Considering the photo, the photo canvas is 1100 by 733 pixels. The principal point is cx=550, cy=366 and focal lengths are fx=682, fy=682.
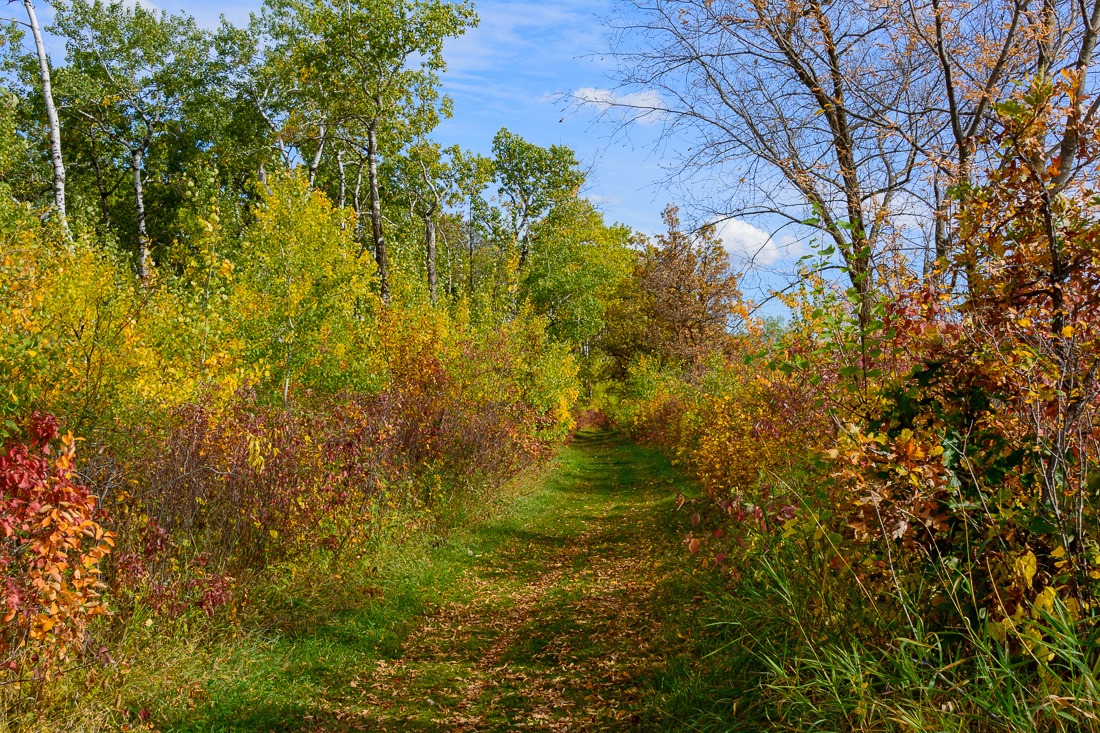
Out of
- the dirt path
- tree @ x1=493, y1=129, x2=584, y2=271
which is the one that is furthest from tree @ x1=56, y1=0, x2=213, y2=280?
the dirt path

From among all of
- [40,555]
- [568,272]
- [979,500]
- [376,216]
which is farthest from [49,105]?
[568,272]

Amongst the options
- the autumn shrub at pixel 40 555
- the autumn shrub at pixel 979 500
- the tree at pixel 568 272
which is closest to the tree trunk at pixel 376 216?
the autumn shrub at pixel 40 555

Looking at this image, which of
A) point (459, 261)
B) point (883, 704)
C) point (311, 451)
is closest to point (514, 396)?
point (311, 451)

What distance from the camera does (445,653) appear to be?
20.9 feet

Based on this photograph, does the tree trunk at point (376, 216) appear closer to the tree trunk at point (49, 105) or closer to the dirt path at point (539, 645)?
the tree trunk at point (49, 105)

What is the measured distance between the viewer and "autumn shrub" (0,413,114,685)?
3.63 meters

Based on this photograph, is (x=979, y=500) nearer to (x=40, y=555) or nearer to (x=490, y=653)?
(x=490, y=653)

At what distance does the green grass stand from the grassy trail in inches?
0.7

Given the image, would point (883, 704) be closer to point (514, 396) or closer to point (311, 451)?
point (311, 451)

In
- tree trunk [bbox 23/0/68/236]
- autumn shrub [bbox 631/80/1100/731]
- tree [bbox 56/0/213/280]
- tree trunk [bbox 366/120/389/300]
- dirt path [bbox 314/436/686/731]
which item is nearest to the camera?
autumn shrub [bbox 631/80/1100/731]

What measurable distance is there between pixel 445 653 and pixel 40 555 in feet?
11.9

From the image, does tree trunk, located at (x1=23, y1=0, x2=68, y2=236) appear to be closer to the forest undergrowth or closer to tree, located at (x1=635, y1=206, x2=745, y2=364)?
the forest undergrowth

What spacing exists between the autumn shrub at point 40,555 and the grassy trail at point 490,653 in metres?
0.94

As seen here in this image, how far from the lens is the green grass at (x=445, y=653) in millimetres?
4656
